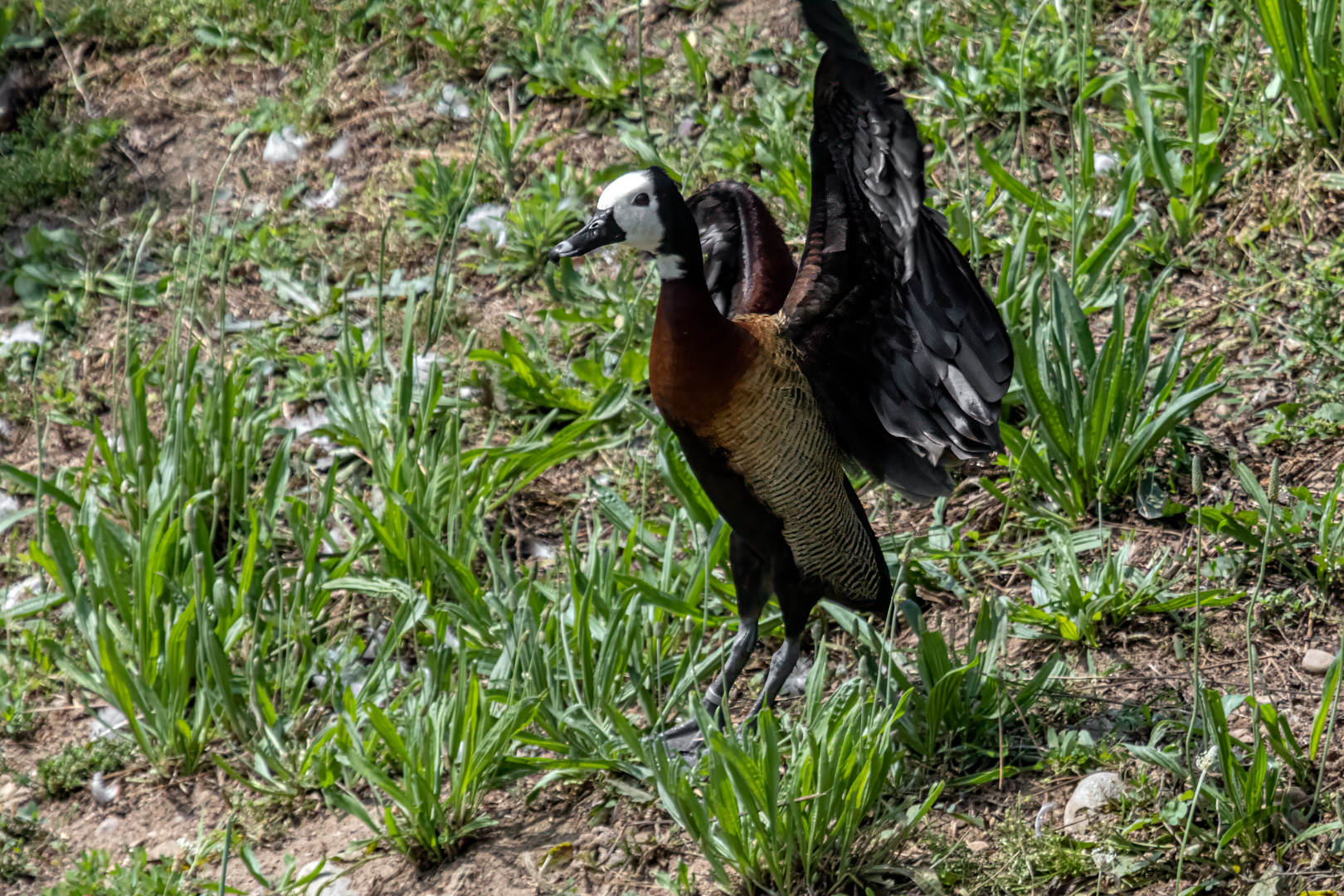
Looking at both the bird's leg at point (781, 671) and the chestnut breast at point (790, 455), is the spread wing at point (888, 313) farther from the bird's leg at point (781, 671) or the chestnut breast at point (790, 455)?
the bird's leg at point (781, 671)

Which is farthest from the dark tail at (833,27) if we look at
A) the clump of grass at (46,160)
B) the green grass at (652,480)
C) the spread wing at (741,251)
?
the clump of grass at (46,160)

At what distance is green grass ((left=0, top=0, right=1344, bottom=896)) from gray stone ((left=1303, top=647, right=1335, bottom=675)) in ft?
0.30

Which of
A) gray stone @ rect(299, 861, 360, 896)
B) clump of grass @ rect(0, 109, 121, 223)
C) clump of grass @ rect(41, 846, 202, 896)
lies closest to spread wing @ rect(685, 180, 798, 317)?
gray stone @ rect(299, 861, 360, 896)

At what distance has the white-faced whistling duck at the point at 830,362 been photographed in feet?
7.51

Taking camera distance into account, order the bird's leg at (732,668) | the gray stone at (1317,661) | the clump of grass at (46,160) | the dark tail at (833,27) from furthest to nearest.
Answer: the clump of grass at (46,160) → the bird's leg at (732,668) → the gray stone at (1317,661) → the dark tail at (833,27)

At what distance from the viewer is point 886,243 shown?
238cm

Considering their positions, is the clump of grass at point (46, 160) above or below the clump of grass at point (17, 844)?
above

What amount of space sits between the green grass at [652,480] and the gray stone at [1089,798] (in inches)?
1.7

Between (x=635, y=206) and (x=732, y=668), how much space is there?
3.48ft

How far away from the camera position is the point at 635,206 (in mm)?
→ 2334

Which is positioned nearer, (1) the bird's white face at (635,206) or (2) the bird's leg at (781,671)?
(1) the bird's white face at (635,206)

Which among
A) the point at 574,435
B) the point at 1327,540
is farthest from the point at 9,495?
the point at 1327,540

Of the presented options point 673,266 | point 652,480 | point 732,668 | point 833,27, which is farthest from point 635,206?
point 652,480

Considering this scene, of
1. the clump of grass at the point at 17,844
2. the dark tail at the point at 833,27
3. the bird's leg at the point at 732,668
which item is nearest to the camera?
the dark tail at the point at 833,27
